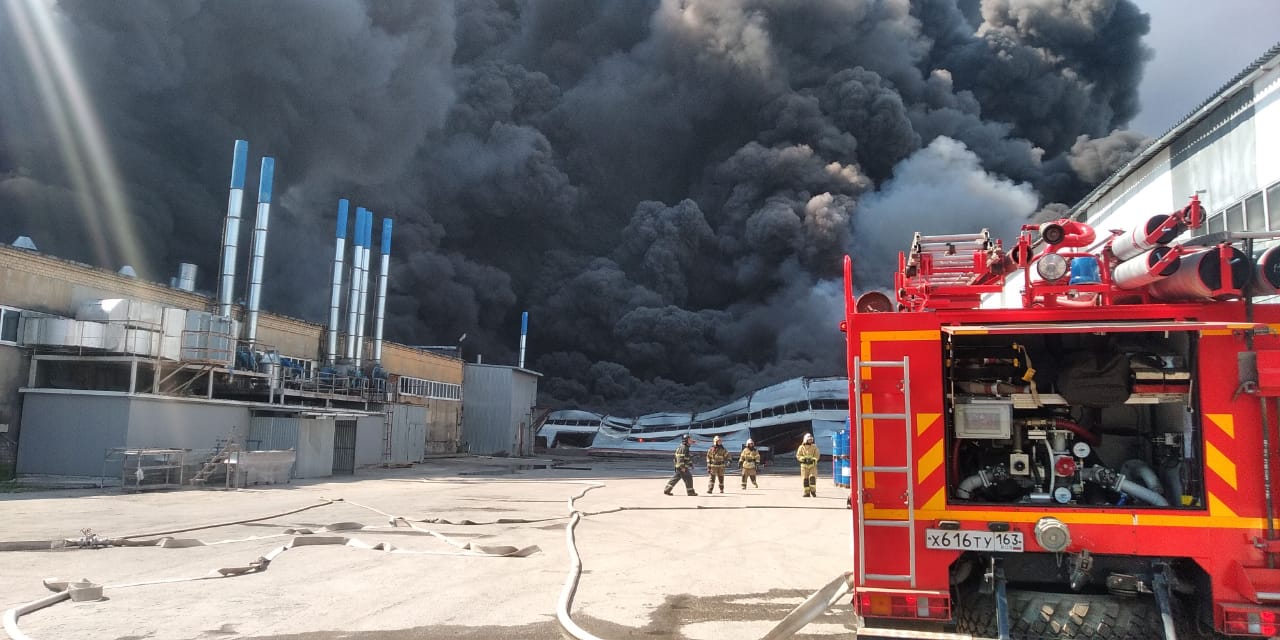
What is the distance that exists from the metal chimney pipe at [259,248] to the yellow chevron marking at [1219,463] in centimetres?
2738

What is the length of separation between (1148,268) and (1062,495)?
1.24m

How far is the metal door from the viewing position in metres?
24.9

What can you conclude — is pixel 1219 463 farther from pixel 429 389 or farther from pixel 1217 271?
pixel 429 389

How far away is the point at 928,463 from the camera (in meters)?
4.36

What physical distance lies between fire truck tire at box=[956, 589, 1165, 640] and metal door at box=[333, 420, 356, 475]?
906 inches

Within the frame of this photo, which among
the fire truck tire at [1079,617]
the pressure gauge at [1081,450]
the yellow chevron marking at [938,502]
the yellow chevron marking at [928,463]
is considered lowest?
the fire truck tire at [1079,617]

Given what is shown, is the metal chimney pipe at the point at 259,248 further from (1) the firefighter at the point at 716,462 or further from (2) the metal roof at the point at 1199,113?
(2) the metal roof at the point at 1199,113

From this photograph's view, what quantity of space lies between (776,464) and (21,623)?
31437 millimetres

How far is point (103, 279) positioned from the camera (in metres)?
22.0

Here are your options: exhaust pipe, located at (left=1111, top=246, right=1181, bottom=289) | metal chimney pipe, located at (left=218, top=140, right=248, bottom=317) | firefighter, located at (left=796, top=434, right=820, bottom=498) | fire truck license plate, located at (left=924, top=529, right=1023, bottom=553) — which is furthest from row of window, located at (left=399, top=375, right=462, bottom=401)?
exhaust pipe, located at (left=1111, top=246, right=1181, bottom=289)

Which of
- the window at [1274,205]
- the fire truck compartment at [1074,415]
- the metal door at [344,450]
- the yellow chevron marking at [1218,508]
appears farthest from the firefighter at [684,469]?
the yellow chevron marking at [1218,508]

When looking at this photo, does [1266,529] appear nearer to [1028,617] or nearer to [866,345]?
[1028,617]

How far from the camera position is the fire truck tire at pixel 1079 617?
13.9ft

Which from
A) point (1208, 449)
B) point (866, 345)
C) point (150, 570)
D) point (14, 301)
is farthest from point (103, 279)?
point (1208, 449)
